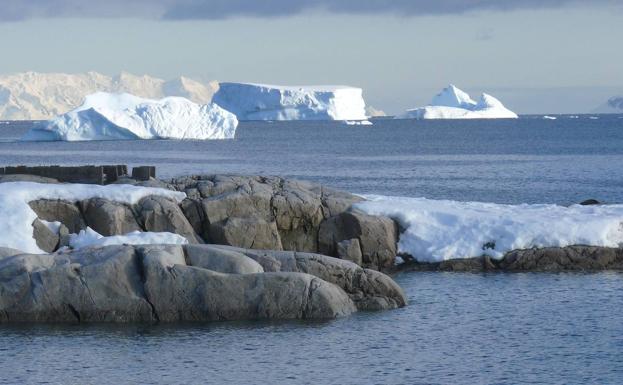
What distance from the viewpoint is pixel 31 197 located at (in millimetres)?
32312

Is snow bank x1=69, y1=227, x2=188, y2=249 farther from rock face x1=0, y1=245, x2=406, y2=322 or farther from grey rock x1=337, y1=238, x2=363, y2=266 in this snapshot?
grey rock x1=337, y1=238, x2=363, y2=266

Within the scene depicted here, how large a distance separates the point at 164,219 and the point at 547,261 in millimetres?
11012

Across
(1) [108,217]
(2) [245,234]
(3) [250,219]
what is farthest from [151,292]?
(3) [250,219]

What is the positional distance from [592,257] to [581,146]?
84.0 meters

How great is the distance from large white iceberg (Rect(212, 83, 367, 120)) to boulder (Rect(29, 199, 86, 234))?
145643mm

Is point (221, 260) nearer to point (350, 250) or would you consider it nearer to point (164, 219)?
point (164, 219)

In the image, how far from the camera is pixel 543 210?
36.7m

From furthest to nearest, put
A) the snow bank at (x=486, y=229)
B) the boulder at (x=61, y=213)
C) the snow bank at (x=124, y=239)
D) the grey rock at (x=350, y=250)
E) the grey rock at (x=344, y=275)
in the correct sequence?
the snow bank at (x=486, y=229) → the grey rock at (x=350, y=250) → the boulder at (x=61, y=213) → the snow bank at (x=124, y=239) → the grey rock at (x=344, y=275)

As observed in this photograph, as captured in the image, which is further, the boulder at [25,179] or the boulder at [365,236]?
the boulder at [25,179]

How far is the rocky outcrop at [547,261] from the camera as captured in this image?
3238 centimetres

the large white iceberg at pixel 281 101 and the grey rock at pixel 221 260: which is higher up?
the large white iceberg at pixel 281 101

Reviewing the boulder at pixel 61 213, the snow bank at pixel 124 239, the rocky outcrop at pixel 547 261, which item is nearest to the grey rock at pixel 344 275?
the snow bank at pixel 124 239

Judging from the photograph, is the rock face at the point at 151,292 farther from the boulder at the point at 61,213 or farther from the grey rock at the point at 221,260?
the boulder at the point at 61,213

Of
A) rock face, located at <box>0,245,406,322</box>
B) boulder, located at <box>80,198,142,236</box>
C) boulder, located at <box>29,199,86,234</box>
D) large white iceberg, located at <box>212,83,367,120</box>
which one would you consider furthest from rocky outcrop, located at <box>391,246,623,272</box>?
large white iceberg, located at <box>212,83,367,120</box>
